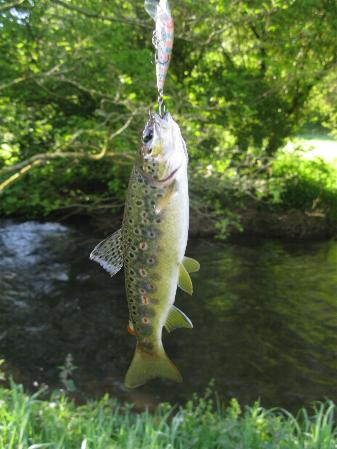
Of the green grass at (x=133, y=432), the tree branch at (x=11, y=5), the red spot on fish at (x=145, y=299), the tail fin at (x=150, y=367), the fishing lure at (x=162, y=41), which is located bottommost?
the green grass at (x=133, y=432)

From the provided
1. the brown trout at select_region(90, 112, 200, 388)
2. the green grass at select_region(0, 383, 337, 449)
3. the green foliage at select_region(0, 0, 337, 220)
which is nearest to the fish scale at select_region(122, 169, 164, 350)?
the brown trout at select_region(90, 112, 200, 388)

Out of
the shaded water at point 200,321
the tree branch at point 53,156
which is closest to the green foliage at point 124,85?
the tree branch at point 53,156

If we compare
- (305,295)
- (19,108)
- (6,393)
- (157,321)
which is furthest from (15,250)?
(157,321)

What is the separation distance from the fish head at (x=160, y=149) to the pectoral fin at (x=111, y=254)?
0.89 feet

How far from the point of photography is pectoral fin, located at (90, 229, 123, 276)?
1.72 metres

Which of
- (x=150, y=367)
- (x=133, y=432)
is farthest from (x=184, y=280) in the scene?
(x=133, y=432)

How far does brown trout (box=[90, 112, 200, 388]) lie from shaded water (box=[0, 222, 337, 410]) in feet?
14.5

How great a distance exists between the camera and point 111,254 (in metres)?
1.74

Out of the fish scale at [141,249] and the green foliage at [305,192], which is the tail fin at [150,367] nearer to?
the fish scale at [141,249]

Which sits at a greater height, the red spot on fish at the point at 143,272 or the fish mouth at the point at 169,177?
the fish mouth at the point at 169,177

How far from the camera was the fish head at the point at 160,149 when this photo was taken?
5.03 ft

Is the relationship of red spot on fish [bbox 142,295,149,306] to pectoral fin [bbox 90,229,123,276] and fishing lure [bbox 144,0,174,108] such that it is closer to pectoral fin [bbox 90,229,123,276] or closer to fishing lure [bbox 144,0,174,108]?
pectoral fin [bbox 90,229,123,276]

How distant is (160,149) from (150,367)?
31.8 inches

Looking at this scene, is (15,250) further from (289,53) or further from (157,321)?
(157,321)
